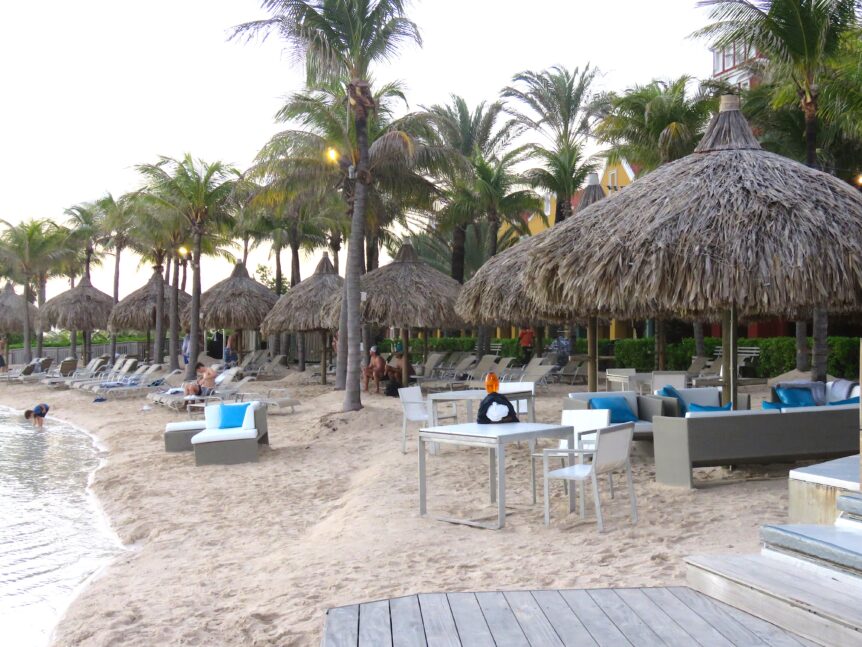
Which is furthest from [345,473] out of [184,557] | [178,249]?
[178,249]

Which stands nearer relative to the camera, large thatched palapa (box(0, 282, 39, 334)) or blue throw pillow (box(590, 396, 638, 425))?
blue throw pillow (box(590, 396, 638, 425))

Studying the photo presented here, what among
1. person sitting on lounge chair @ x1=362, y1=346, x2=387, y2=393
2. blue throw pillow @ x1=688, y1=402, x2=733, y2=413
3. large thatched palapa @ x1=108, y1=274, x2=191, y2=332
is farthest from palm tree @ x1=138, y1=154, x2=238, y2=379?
blue throw pillow @ x1=688, y1=402, x2=733, y2=413

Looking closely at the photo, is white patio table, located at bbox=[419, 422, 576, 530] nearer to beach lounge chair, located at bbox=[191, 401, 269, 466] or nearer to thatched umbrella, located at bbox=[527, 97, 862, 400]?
thatched umbrella, located at bbox=[527, 97, 862, 400]

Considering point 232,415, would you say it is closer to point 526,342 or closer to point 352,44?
point 352,44

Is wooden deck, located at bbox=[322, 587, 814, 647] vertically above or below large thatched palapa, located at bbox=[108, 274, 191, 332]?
below

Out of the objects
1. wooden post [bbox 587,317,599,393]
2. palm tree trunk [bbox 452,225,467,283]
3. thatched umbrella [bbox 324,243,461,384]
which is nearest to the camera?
wooden post [bbox 587,317,599,393]

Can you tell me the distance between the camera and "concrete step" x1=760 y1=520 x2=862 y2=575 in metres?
3.48

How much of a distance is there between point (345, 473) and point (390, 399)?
666 centimetres

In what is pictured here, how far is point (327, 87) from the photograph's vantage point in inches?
667

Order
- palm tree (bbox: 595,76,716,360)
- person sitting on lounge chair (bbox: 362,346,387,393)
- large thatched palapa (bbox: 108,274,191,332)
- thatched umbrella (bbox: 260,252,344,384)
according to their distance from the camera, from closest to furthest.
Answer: person sitting on lounge chair (bbox: 362,346,387,393)
palm tree (bbox: 595,76,716,360)
thatched umbrella (bbox: 260,252,344,384)
large thatched palapa (bbox: 108,274,191,332)

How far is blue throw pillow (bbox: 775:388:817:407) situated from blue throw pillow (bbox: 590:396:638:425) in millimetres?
1645

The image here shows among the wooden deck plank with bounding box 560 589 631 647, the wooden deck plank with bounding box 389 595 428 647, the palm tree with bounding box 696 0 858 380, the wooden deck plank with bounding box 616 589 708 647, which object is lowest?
the wooden deck plank with bounding box 389 595 428 647

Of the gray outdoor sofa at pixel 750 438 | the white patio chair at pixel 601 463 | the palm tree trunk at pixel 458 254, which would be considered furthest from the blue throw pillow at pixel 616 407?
the palm tree trunk at pixel 458 254

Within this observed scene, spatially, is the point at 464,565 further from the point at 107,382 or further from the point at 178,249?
the point at 178,249
